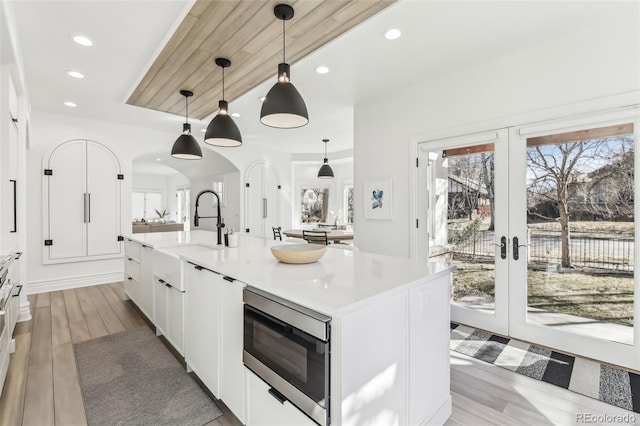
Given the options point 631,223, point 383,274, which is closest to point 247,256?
point 383,274

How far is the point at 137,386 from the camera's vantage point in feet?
6.86

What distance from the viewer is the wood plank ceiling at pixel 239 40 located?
82.7 inches

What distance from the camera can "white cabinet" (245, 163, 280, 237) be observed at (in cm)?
673

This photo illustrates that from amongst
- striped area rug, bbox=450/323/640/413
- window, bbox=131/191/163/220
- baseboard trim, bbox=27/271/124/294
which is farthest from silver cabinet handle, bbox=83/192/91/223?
window, bbox=131/191/163/220

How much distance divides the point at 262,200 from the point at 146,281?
13.3 ft

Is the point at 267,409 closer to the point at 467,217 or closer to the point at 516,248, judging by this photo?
the point at 516,248

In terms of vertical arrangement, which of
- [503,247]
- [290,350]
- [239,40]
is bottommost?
[290,350]

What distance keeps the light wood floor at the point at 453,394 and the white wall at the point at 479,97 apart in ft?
5.47

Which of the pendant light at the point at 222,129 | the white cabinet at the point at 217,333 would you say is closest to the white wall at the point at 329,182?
the pendant light at the point at 222,129

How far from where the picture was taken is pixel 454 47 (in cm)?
263

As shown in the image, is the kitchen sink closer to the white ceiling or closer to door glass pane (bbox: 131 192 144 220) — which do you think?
the white ceiling

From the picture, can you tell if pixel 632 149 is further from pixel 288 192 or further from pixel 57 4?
pixel 288 192

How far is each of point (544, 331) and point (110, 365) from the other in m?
3.62

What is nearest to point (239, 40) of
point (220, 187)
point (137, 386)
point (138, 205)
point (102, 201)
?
point (137, 386)
